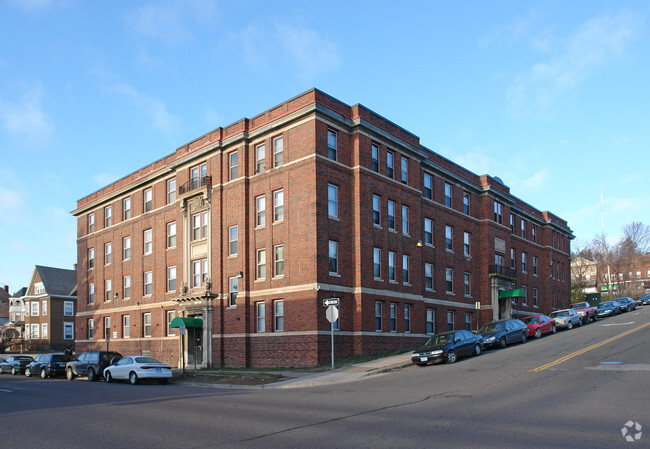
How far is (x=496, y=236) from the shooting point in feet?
153

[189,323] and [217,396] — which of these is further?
[189,323]

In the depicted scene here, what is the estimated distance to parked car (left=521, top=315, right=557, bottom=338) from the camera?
113ft

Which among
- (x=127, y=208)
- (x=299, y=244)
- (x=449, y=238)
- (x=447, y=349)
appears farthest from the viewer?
(x=127, y=208)

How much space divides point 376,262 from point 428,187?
29.7 feet

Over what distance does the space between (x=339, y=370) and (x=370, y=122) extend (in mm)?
14276

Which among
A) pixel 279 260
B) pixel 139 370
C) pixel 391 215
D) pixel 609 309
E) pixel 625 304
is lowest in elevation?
pixel 139 370

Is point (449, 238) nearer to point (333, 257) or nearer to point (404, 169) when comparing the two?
point (404, 169)

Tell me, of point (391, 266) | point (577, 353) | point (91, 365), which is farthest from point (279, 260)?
point (577, 353)

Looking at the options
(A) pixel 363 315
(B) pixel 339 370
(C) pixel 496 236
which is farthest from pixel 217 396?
(C) pixel 496 236

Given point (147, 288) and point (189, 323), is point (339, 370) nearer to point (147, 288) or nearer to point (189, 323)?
point (189, 323)

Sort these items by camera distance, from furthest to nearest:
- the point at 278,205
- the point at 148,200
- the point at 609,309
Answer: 1. the point at 609,309
2. the point at 148,200
3. the point at 278,205

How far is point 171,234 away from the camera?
40.3 metres

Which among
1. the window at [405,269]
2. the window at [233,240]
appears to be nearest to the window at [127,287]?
the window at [233,240]

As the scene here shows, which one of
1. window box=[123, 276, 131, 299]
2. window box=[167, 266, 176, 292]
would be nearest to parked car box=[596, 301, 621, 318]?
window box=[167, 266, 176, 292]
